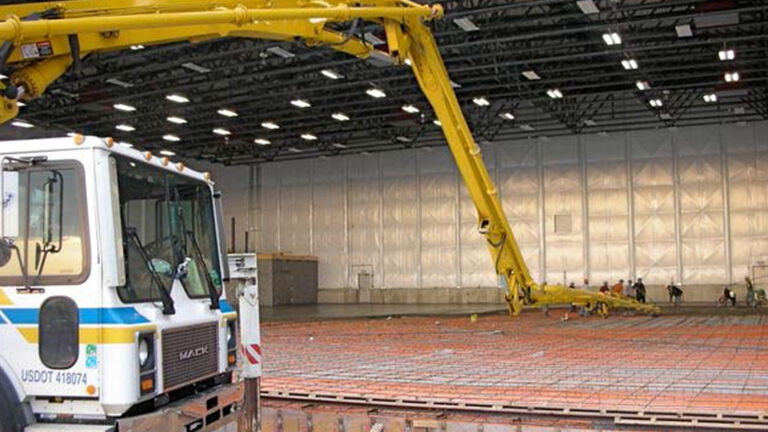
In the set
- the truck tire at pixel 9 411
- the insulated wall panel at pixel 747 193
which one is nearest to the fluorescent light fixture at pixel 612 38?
the insulated wall panel at pixel 747 193

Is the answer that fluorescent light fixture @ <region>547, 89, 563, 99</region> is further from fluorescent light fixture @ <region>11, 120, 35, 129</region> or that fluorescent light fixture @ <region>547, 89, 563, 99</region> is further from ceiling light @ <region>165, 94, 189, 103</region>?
fluorescent light fixture @ <region>11, 120, 35, 129</region>

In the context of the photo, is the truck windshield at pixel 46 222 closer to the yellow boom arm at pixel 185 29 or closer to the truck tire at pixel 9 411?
the truck tire at pixel 9 411

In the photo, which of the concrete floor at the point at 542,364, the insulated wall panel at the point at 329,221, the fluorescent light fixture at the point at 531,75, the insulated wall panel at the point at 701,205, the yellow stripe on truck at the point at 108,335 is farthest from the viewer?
the insulated wall panel at the point at 329,221

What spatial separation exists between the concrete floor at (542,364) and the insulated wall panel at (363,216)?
21.9m

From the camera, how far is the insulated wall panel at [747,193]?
37000mm

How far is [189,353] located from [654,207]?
35.6m

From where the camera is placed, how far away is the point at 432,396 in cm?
989

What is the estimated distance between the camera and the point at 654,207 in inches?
1529

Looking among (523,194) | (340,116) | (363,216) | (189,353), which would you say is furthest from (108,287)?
(363,216)

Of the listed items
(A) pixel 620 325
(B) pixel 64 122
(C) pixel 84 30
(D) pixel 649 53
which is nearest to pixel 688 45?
(D) pixel 649 53

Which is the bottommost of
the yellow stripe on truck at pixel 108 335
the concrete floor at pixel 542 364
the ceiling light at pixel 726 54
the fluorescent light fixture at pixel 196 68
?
the concrete floor at pixel 542 364

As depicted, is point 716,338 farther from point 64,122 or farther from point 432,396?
point 64,122

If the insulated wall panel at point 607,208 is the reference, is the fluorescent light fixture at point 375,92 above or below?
above

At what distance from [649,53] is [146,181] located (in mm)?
25739
